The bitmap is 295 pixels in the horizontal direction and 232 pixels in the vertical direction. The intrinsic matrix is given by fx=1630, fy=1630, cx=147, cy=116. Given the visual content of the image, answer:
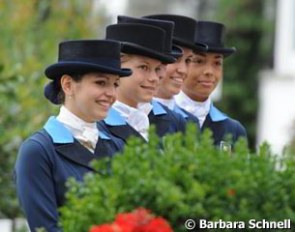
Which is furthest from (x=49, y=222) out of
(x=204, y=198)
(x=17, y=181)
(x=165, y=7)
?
(x=165, y=7)

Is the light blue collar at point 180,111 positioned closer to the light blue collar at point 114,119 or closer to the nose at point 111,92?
the light blue collar at point 114,119

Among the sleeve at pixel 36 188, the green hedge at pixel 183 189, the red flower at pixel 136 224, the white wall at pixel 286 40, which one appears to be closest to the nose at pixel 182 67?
the sleeve at pixel 36 188

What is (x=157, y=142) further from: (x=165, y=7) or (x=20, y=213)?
(x=165, y=7)

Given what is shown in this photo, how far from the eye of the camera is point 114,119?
8.29 meters

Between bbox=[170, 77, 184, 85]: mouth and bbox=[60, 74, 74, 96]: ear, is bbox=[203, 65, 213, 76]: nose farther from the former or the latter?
bbox=[60, 74, 74, 96]: ear

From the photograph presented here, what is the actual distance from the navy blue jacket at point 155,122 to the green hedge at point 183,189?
6.87ft

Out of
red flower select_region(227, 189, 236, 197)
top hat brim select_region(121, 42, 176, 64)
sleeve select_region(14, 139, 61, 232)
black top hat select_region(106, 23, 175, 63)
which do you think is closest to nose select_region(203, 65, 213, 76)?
black top hat select_region(106, 23, 175, 63)

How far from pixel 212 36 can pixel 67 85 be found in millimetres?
2424

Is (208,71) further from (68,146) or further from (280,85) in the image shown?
(280,85)

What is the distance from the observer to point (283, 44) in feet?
86.7

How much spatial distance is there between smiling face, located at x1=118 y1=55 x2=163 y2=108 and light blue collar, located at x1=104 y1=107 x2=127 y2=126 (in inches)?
3.2

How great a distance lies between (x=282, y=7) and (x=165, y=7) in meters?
3.68

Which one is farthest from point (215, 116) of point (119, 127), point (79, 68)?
point (79, 68)

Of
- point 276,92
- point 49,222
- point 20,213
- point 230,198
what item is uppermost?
point 230,198
